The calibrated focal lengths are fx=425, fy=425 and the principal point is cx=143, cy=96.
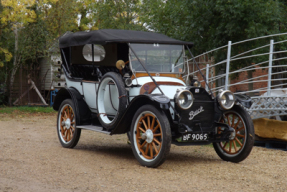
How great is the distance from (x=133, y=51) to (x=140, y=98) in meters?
1.17

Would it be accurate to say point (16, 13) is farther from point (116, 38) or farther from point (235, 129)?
point (235, 129)

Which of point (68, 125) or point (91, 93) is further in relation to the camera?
point (68, 125)

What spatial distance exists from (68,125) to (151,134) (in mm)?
2796

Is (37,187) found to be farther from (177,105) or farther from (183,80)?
(183,80)

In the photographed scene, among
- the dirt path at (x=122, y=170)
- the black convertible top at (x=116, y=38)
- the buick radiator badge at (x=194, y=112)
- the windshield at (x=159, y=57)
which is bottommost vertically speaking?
the dirt path at (x=122, y=170)

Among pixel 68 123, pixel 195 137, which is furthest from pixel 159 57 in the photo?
pixel 68 123

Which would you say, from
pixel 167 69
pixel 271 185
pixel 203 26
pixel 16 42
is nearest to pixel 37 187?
pixel 271 185

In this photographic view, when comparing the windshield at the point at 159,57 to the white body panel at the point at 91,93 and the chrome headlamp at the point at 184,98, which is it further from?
the chrome headlamp at the point at 184,98

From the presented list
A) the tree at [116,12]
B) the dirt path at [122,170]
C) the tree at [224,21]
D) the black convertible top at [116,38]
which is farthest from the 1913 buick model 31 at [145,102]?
the tree at [116,12]

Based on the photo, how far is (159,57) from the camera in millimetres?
7930

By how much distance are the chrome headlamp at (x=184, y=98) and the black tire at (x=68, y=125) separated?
109 inches

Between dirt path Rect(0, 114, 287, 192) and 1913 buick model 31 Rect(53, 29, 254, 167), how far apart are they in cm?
38

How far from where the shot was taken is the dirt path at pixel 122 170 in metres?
5.31

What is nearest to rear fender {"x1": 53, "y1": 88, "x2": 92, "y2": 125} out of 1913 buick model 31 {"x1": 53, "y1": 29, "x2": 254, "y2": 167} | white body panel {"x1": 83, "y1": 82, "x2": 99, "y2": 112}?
1913 buick model 31 {"x1": 53, "y1": 29, "x2": 254, "y2": 167}
